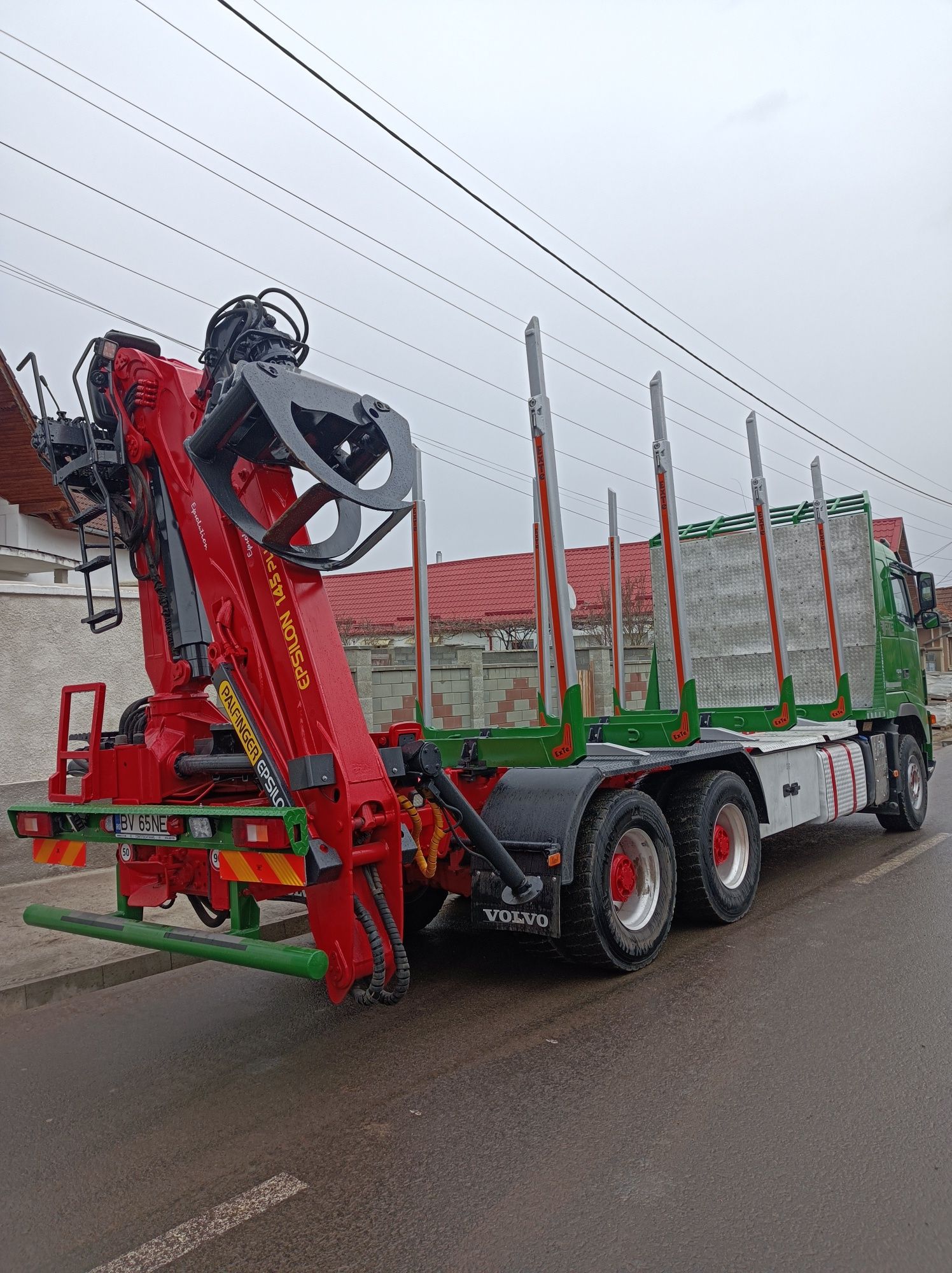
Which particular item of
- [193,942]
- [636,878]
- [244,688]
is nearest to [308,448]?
[244,688]

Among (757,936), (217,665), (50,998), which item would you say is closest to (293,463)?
(217,665)

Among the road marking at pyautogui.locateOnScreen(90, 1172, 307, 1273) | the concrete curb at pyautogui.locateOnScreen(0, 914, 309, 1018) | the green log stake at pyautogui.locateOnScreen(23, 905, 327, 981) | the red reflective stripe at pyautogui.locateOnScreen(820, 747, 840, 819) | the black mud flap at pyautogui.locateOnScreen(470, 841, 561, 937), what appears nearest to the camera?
the road marking at pyautogui.locateOnScreen(90, 1172, 307, 1273)

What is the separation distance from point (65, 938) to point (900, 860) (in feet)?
22.1

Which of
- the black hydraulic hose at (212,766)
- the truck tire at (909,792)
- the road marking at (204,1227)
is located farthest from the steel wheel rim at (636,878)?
the truck tire at (909,792)

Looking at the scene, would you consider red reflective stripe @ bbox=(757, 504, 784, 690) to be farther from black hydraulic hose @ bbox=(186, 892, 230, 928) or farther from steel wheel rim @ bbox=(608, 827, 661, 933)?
black hydraulic hose @ bbox=(186, 892, 230, 928)

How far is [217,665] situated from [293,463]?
97 centimetres

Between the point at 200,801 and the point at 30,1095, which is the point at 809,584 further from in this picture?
the point at 30,1095

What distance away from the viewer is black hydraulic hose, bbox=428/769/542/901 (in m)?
4.85

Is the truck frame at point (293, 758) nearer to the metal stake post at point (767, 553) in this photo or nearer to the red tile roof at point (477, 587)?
the metal stake post at point (767, 553)

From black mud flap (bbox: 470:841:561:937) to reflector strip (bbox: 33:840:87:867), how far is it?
196 centimetres

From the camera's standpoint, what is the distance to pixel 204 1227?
10.3ft

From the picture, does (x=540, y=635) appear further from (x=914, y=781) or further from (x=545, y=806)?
(x=914, y=781)

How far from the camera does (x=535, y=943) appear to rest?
5.45m

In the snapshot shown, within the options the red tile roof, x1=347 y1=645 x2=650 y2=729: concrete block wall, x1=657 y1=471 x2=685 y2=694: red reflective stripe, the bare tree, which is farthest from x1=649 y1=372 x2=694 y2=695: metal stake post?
the red tile roof
